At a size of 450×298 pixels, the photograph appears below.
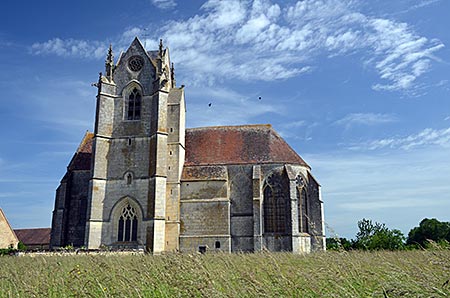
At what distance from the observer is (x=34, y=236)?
5731cm

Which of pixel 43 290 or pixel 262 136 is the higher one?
pixel 262 136

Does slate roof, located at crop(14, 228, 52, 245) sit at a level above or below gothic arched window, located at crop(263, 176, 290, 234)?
below

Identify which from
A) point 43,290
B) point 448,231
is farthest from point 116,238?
point 448,231

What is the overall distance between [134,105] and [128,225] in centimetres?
982

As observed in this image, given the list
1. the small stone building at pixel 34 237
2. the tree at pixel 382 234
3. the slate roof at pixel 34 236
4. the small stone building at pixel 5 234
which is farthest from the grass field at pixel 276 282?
the slate roof at pixel 34 236

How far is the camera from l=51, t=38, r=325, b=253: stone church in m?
28.8

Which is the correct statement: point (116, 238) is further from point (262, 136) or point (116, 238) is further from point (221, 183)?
point (262, 136)

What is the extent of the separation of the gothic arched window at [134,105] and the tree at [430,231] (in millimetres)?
30053

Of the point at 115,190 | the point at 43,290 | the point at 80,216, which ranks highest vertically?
the point at 115,190

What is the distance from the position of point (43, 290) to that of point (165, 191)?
23.6 m

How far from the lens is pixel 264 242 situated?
29156mm

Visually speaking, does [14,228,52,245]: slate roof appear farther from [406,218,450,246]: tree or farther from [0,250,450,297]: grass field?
[0,250,450,297]: grass field

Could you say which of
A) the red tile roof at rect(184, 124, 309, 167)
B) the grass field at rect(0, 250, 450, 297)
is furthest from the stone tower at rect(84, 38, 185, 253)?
the grass field at rect(0, 250, 450, 297)

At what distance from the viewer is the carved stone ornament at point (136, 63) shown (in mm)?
32188
